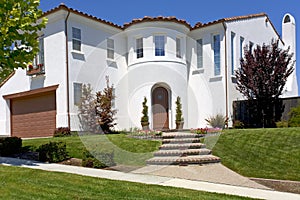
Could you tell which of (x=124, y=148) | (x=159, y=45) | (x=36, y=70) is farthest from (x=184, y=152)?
(x=36, y=70)

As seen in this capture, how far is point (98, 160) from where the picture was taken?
34.2 ft

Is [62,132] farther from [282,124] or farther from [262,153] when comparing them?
[282,124]

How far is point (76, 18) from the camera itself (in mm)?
17797

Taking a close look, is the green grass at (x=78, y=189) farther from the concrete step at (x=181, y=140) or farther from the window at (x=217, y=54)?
the window at (x=217, y=54)

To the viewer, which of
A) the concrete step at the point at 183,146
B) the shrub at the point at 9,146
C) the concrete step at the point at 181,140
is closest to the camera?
the concrete step at the point at 183,146

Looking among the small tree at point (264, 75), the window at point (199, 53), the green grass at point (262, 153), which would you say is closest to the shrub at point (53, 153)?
the green grass at point (262, 153)

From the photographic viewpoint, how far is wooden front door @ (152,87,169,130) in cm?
1917

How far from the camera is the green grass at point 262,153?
904 cm

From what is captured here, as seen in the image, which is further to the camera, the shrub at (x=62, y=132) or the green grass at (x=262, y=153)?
the shrub at (x=62, y=132)

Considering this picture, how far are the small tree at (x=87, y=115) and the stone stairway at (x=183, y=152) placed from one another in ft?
18.6

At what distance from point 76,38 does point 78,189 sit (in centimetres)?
1252

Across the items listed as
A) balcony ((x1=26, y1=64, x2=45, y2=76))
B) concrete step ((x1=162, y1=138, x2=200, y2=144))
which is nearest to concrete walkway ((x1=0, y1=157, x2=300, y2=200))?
concrete step ((x1=162, y1=138, x2=200, y2=144))

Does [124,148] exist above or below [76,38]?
below

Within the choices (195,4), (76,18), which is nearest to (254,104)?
(195,4)
